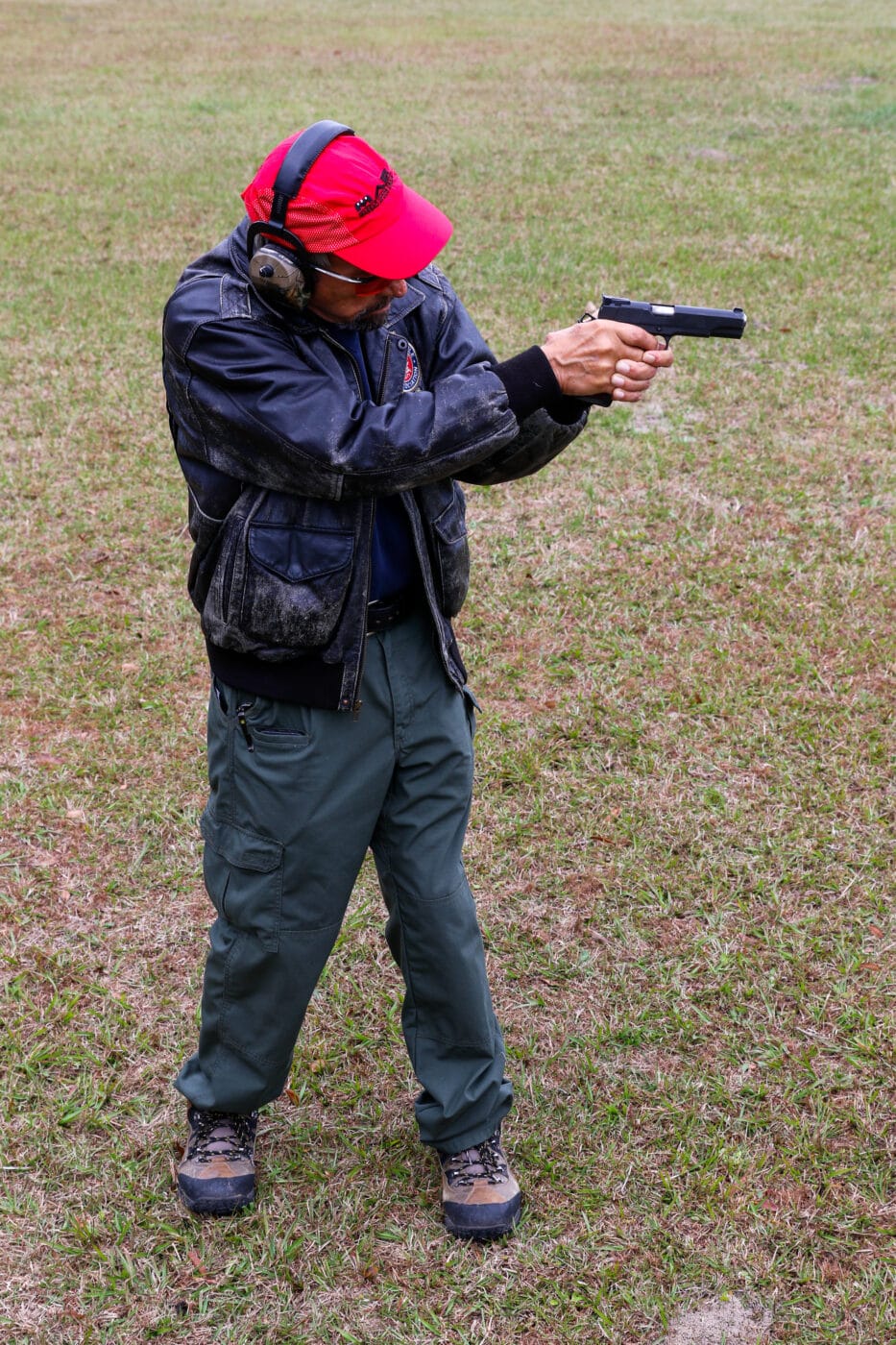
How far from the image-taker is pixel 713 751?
4133 millimetres

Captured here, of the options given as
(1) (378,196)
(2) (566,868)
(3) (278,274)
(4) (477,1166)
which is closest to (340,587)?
(3) (278,274)

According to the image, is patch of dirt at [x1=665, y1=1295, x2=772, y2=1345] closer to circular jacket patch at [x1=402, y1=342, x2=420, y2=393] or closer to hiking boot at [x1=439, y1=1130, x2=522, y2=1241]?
hiking boot at [x1=439, y1=1130, x2=522, y2=1241]

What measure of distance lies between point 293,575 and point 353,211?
605 millimetres

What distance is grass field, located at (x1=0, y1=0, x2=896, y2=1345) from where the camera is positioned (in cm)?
261

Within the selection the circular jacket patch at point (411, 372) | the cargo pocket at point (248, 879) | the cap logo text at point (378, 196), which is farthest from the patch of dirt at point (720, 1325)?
the cap logo text at point (378, 196)

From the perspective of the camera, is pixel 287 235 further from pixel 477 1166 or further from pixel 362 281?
pixel 477 1166

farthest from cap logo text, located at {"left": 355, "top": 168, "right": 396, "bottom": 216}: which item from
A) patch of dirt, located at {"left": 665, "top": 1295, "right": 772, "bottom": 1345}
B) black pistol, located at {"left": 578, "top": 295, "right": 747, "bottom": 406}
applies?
patch of dirt, located at {"left": 665, "top": 1295, "right": 772, "bottom": 1345}

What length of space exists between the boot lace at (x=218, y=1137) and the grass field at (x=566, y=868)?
130 mm

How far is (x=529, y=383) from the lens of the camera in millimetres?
2203

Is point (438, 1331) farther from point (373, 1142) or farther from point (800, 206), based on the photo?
point (800, 206)

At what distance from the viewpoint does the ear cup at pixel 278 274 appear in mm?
1992

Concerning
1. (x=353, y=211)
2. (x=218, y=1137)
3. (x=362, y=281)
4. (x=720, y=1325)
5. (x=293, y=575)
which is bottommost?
(x=720, y=1325)

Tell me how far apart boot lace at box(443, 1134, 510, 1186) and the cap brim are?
5.87 ft

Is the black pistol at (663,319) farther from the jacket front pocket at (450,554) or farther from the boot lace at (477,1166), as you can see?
the boot lace at (477,1166)
